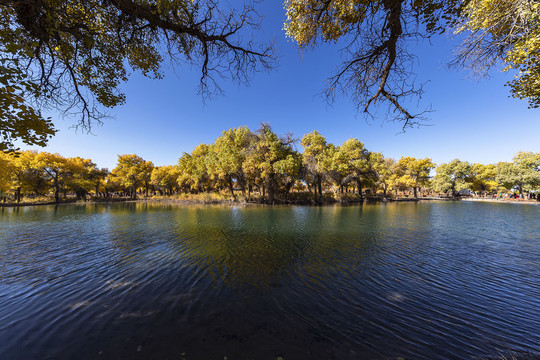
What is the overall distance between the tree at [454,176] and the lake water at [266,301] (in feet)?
197

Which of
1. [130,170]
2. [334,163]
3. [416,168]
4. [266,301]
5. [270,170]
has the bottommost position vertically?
[266,301]

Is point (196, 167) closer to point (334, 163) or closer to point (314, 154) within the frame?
point (314, 154)

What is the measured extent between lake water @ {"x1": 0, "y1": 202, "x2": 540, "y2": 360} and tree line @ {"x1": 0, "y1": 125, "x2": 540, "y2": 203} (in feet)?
79.9

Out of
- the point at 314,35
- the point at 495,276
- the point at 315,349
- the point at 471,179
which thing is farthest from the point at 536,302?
the point at 471,179

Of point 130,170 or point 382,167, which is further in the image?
point 130,170

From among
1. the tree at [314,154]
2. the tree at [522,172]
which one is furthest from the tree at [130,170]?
the tree at [522,172]

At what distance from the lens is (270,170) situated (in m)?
32.6

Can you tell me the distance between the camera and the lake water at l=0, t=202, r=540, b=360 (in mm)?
3572

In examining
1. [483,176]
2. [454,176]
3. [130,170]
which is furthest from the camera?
[483,176]

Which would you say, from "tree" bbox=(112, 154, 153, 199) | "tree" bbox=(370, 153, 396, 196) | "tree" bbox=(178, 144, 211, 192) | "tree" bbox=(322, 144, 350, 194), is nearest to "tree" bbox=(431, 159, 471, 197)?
"tree" bbox=(370, 153, 396, 196)

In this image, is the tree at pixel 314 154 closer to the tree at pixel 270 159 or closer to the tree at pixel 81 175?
the tree at pixel 270 159

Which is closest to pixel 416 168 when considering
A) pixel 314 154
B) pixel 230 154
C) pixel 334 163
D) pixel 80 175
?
pixel 334 163

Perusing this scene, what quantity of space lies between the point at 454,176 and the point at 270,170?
201 feet

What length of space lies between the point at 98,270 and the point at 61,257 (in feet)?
10.0
